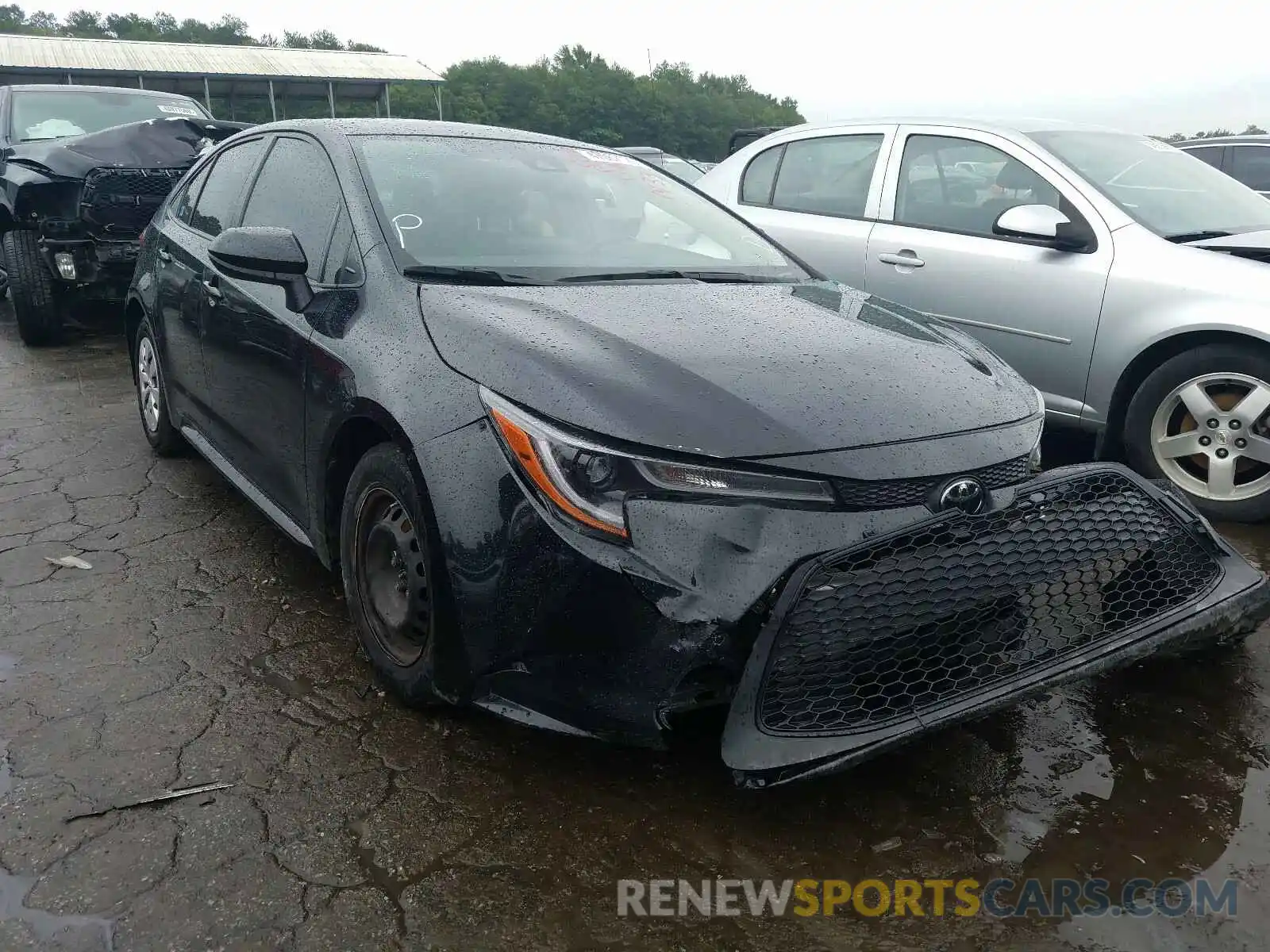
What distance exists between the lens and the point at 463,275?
2738 millimetres

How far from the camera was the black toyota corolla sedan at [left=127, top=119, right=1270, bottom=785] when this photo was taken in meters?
1.98

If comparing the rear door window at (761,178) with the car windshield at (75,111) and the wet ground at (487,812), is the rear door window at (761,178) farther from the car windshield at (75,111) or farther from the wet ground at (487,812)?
the car windshield at (75,111)

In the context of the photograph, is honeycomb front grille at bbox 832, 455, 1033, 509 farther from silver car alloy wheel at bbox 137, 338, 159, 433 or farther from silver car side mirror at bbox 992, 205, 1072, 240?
silver car alloy wheel at bbox 137, 338, 159, 433

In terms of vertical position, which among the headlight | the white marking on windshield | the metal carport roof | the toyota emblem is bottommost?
the toyota emblem

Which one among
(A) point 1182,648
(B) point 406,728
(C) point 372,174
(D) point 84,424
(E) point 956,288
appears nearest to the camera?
(A) point 1182,648

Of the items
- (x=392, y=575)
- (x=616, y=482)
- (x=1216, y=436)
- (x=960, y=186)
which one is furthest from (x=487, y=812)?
(x=960, y=186)

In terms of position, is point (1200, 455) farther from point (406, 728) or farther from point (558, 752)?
point (406, 728)

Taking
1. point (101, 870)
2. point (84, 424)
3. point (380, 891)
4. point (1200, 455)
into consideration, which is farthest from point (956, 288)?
point (84, 424)

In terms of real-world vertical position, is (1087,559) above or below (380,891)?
above

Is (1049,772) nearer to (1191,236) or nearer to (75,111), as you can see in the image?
(1191,236)

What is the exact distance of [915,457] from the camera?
7.06ft

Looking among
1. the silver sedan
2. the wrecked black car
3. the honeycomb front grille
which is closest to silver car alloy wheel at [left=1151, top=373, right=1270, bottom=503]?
the silver sedan

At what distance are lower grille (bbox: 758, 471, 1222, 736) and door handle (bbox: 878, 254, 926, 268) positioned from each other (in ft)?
8.80

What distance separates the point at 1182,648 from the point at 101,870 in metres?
2.37
